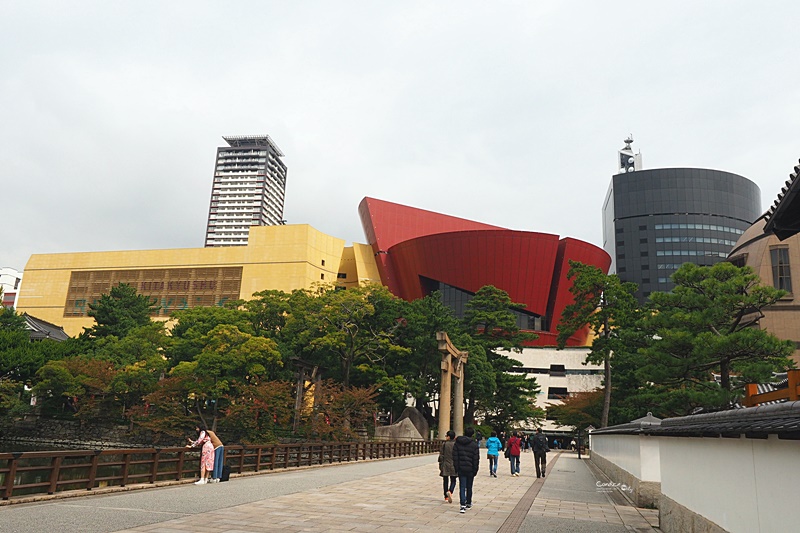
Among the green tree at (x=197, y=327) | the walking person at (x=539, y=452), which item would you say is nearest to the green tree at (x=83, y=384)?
the green tree at (x=197, y=327)

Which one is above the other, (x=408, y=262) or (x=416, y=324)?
(x=408, y=262)

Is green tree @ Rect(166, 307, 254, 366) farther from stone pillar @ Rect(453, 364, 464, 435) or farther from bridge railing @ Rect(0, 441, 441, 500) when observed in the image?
stone pillar @ Rect(453, 364, 464, 435)

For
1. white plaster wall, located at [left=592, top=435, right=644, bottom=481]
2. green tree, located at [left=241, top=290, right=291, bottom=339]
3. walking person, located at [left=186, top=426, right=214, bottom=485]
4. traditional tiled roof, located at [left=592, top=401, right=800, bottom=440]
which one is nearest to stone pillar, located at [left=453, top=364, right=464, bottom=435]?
green tree, located at [left=241, top=290, right=291, bottom=339]

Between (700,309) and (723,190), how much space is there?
3362 inches

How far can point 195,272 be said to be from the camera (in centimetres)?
6606

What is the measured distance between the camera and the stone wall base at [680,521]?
229 inches

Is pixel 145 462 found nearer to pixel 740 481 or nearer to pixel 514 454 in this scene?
pixel 740 481

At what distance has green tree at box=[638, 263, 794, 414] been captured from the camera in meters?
19.4

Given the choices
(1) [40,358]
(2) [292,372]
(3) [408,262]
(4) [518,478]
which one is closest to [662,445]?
(4) [518,478]

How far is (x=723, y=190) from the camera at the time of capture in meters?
95.4

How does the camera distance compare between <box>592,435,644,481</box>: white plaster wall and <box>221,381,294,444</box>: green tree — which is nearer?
<box>592,435,644,481</box>: white plaster wall

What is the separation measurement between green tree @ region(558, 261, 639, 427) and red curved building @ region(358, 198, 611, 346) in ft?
72.8

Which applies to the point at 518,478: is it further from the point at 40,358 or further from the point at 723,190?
the point at 723,190

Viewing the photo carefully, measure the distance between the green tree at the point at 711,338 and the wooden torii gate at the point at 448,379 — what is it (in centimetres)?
1062
